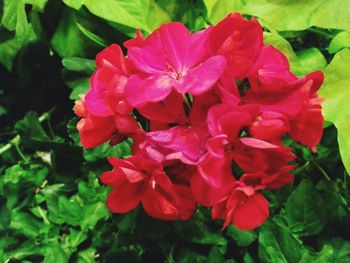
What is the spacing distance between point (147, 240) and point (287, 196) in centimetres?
21

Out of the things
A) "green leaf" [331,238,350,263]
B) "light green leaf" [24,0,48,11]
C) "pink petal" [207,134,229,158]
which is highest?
"pink petal" [207,134,229,158]

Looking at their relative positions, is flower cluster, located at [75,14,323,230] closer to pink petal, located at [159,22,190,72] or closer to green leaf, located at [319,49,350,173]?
pink petal, located at [159,22,190,72]

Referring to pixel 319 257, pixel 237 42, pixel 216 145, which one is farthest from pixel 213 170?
pixel 319 257

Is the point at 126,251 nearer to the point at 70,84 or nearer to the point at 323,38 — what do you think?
the point at 70,84

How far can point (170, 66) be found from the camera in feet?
1.81

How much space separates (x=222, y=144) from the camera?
497 mm

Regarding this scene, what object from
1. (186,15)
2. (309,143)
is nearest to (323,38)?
(186,15)

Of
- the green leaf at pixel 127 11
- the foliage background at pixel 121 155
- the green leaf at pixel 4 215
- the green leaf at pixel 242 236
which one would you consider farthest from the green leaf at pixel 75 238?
the green leaf at pixel 127 11

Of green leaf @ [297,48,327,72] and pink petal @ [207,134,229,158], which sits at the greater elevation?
pink petal @ [207,134,229,158]

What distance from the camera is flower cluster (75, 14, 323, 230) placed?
0.51 m

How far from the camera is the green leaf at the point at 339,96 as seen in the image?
28.5 inches

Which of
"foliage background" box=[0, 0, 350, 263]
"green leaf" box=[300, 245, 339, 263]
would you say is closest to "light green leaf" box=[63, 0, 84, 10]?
"foliage background" box=[0, 0, 350, 263]

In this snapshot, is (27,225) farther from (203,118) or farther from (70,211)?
(203,118)

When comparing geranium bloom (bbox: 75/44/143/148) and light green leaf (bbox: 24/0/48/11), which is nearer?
geranium bloom (bbox: 75/44/143/148)
